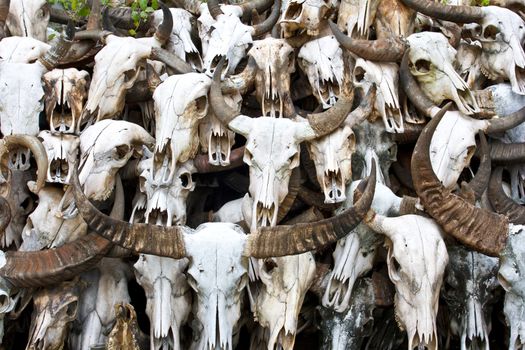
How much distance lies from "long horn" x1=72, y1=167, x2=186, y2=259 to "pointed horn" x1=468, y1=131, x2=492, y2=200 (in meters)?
1.99

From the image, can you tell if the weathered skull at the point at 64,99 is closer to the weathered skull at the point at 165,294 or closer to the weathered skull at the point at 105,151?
the weathered skull at the point at 105,151

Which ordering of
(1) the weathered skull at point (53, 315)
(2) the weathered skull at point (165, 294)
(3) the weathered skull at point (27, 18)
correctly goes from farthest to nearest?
(3) the weathered skull at point (27, 18) < (1) the weathered skull at point (53, 315) < (2) the weathered skull at point (165, 294)

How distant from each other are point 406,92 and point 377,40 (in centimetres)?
43

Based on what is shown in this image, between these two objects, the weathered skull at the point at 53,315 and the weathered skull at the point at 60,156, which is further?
the weathered skull at the point at 60,156

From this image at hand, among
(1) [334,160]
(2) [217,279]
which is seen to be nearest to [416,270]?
(1) [334,160]

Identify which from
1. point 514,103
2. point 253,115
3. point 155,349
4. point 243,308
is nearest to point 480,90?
point 514,103

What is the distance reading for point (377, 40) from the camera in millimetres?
7840

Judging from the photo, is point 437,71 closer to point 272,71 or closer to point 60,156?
point 272,71

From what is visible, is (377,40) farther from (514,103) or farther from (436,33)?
(514,103)

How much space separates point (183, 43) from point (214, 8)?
1.18 feet

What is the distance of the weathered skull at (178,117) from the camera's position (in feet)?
23.3

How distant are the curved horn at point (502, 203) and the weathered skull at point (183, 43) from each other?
7.65 ft

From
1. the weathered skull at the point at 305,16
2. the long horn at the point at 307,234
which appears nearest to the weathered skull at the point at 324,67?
the weathered skull at the point at 305,16

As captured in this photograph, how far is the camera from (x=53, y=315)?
6734mm
